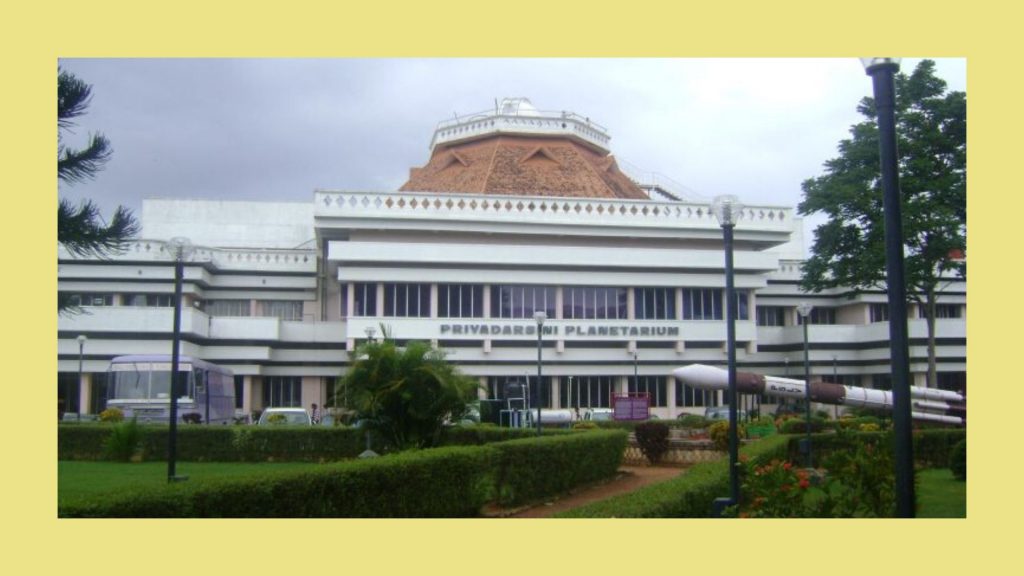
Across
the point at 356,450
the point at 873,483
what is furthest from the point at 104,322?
the point at 873,483

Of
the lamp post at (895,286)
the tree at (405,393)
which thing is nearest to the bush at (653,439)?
the tree at (405,393)

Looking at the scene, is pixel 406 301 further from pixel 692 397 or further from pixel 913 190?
pixel 913 190

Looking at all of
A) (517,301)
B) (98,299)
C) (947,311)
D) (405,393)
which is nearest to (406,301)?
(517,301)

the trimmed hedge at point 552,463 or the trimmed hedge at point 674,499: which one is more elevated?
the trimmed hedge at point 674,499

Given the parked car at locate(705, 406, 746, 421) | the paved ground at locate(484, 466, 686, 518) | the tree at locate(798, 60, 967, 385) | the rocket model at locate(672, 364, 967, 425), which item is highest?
the tree at locate(798, 60, 967, 385)

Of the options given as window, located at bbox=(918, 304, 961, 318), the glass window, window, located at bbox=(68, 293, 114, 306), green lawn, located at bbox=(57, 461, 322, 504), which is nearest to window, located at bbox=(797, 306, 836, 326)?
window, located at bbox=(918, 304, 961, 318)

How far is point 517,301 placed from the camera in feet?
144

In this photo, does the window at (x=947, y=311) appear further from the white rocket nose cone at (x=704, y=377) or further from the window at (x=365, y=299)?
the window at (x=365, y=299)

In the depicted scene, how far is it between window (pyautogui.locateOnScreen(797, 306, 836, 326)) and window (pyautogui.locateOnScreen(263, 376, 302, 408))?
96.2 ft

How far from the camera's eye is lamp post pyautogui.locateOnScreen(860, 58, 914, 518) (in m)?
8.10

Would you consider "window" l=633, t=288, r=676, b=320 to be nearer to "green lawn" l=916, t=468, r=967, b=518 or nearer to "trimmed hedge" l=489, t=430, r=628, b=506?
"trimmed hedge" l=489, t=430, r=628, b=506

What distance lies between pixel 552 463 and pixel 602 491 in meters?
2.62

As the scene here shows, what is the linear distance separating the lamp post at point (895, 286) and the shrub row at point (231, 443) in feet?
60.1

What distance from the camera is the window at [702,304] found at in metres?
45.7
